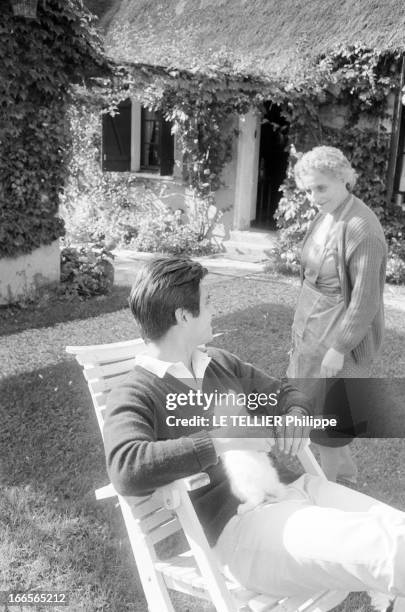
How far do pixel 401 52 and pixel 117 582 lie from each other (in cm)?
747

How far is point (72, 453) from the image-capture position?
3.51m

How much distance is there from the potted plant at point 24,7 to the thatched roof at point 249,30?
7.05 feet

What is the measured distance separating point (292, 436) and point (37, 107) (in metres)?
5.36

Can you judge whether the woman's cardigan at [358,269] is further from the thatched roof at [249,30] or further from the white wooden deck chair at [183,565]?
the thatched roof at [249,30]

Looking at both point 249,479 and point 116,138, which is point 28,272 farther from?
point 249,479

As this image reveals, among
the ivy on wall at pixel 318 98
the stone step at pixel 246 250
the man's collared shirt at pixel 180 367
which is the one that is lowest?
the stone step at pixel 246 250

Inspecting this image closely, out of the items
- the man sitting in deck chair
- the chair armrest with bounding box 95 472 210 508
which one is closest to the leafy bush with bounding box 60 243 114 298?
the man sitting in deck chair

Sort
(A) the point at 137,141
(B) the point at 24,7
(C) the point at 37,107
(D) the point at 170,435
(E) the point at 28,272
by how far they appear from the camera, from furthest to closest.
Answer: (A) the point at 137,141 → (E) the point at 28,272 → (C) the point at 37,107 → (B) the point at 24,7 → (D) the point at 170,435

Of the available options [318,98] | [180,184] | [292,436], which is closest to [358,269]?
[292,436]

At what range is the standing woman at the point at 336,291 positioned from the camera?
107 inches

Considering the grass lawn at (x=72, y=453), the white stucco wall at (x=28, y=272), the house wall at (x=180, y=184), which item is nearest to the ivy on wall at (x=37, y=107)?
the white stucco wall at (x=28, y=272)

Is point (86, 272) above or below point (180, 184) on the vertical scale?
below

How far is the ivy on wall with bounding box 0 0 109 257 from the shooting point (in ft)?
19.8

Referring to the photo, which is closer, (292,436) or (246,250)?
(292,436)
